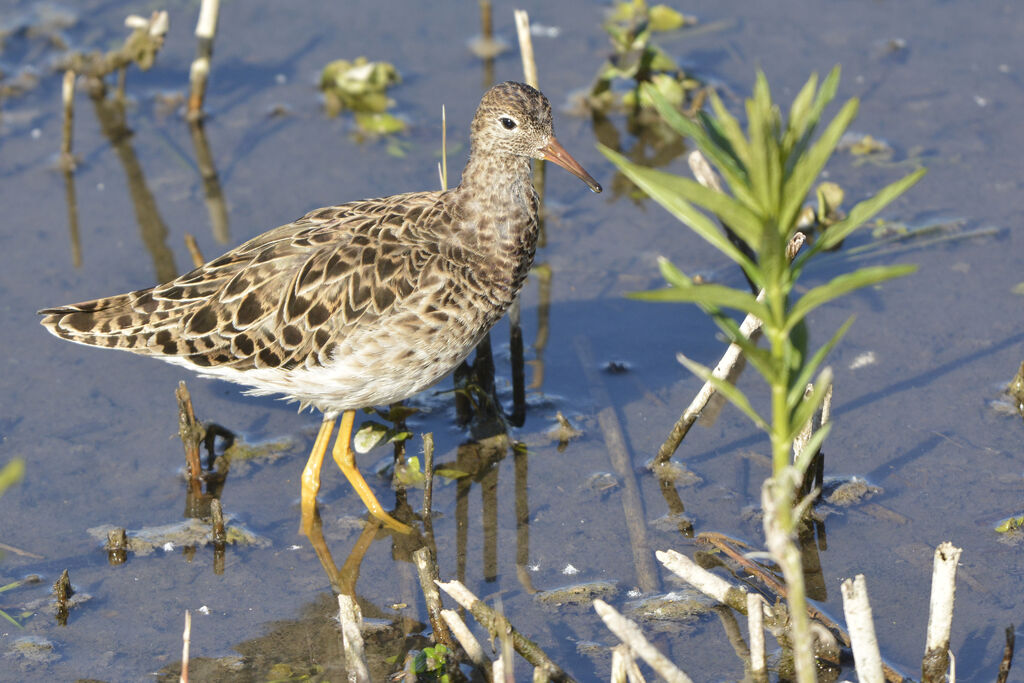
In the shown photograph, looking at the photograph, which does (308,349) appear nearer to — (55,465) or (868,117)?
(55,465)

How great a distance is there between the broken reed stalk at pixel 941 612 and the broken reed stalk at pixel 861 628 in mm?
482

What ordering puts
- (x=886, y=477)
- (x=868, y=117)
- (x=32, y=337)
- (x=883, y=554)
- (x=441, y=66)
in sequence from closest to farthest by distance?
(x=883, y=554)
(x=886, y=477)
(x=32, y=337)
(x=868, y=117)
(x=441, y=66)

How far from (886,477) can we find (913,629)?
1.16m

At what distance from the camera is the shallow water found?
6.21 meters

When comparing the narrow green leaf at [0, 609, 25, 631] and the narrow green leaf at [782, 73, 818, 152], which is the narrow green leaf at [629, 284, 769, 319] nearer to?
the narrow green leaf at [782, 73, 818, 152]

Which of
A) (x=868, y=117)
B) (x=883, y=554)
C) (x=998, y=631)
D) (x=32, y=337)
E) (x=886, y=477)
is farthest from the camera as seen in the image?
(x=868, y=117)

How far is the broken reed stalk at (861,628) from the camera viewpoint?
13.6 feet

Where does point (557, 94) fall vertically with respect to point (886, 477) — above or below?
above

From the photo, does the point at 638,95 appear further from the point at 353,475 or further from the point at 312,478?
the point at 312,478

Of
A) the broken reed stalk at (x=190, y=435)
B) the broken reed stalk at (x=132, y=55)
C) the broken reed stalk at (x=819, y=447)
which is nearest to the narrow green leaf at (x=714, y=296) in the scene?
the broken reed stalk at (x=819, y=447)

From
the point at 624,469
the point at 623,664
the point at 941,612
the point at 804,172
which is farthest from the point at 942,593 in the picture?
the point at 624,469

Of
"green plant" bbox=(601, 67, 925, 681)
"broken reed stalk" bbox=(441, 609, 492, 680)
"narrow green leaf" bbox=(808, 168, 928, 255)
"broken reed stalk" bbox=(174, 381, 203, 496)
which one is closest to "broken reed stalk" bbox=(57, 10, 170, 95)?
"broken reed stalk" bbox=(174, 381, 203, 496)

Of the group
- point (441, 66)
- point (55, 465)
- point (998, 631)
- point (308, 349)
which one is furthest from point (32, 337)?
point (998, 631)

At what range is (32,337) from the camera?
813cm
